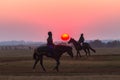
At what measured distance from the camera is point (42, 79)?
2825 centimetres

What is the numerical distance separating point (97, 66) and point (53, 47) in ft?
23.0

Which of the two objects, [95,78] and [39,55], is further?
[39,55]

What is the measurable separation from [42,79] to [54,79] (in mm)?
765

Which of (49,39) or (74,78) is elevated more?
(49,39)

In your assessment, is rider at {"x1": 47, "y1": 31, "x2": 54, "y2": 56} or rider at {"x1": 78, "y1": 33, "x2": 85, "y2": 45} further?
rider at {"x1": 78, "y1": 33, "x2": 85, "y2": 45}

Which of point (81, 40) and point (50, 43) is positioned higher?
point (81, 40)

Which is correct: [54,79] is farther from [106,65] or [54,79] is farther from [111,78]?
[106,65]

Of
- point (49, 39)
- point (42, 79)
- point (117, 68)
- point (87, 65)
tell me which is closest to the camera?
point (42, 79)

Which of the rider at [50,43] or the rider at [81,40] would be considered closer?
the rider at [50,43]

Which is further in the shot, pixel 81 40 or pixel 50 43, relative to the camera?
pixel 81 40

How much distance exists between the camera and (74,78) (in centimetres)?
2902

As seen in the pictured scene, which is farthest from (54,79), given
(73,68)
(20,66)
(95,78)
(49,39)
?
(20,66)

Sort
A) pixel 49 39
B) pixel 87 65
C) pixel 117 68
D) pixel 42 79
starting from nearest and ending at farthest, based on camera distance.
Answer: pixel 42 79 → pixel 49 39 → pixel 117 68 → pixel 87 65

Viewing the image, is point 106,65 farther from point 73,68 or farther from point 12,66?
point 12,66
